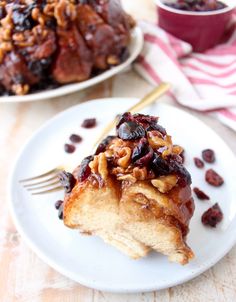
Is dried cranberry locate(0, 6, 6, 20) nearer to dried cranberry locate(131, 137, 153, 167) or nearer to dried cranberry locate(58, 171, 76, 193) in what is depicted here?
dried cranberry locate(58, 171, 76, 193)

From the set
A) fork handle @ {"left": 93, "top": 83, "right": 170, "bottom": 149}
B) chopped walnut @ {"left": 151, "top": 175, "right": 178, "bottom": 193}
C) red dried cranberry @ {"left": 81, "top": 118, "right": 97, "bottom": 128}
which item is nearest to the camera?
chopped walnut @ {"left": 151, "top": 175, "right": 178, "bottom": 193}

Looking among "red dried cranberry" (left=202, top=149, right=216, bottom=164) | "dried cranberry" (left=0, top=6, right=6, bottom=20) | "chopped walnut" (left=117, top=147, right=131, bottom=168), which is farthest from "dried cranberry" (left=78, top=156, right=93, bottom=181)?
"dried cranberry" (left=0, top=6, right=6, bottom=20)

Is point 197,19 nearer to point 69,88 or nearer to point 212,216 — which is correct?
point 69,88

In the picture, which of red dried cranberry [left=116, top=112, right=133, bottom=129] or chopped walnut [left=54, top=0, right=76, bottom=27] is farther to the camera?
chopped walnut [left=54, top=0, right=76, bottom=27]

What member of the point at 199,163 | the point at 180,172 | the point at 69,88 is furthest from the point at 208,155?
the point at 69,88

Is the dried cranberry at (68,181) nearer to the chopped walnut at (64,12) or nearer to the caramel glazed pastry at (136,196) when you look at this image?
the caramel glazed pastry at (136,196)

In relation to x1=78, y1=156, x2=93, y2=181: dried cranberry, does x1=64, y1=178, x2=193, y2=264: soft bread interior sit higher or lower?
lower

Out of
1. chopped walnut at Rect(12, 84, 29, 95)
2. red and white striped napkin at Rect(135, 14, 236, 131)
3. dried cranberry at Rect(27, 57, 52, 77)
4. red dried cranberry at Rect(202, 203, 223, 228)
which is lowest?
red and white striped napkin at Rect(135, 14, 236, 131)

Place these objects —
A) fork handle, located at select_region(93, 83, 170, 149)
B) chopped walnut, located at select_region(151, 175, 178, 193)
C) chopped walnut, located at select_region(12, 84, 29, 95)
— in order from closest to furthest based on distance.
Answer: chopped walnut, located at select_region(151, 175, 178, 193) < fork handle, located at select_region(93, 83, 170, 149) < chopped walnut, located at select_region(12, 84, 29, 95)

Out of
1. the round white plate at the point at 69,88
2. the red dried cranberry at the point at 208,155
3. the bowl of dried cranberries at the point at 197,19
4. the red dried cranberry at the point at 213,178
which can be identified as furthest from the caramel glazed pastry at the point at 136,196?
the bowl of dried cranberries at the point at 197,19
